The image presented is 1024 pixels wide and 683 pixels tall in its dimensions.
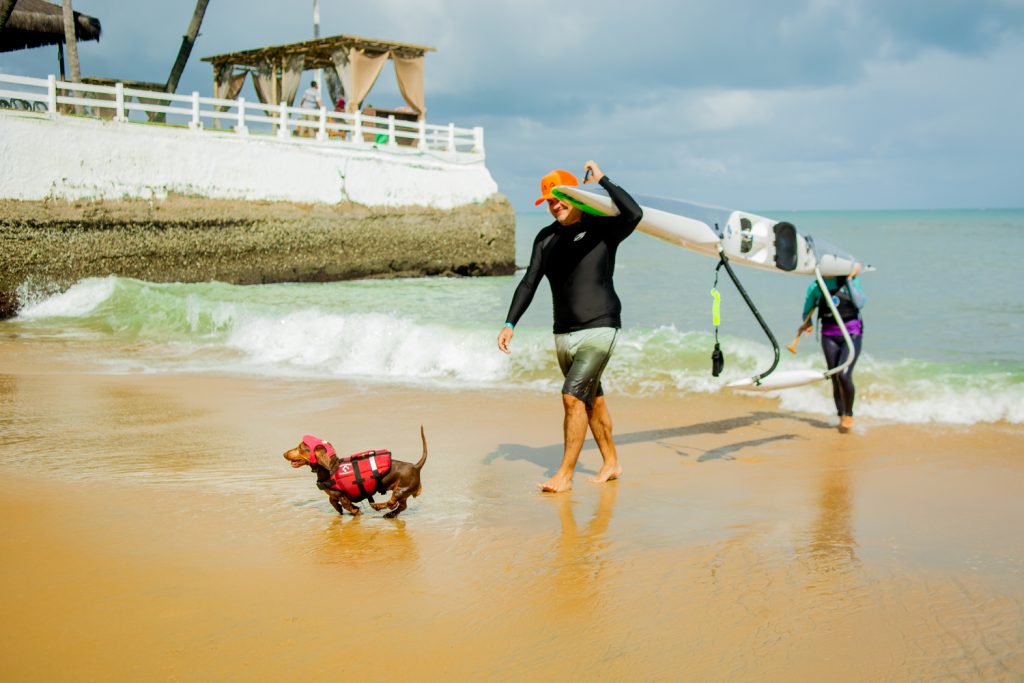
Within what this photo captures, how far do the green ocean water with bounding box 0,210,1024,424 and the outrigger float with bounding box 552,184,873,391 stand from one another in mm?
2172

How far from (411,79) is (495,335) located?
17.3m

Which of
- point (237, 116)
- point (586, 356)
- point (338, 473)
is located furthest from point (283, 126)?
point (338, 473)

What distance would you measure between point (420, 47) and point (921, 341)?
16708 mm

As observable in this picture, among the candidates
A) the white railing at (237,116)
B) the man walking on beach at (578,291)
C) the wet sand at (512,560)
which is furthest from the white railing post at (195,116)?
the man walking on beach at (578,291)

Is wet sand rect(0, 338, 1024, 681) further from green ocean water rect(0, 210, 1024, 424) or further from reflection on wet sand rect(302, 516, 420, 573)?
green ocean water rect(0, 210, 1024, 424)

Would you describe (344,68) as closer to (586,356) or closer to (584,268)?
(584,268)

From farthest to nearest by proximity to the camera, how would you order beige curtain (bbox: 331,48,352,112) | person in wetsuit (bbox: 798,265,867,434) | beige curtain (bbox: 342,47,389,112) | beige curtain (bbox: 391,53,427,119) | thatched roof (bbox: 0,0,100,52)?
beige curtain (bbox: 391,53,427,119)
beige curtain (bbox: 331,48,352,112)
beige curtain (bbox: 342,47,389,112)
thatched roof (bbox: 0,0,100,52)
person in wetsuit (bbox: 798,265,867,434)

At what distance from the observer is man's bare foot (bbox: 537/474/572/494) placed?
5.64 meters

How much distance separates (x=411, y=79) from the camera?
27.4 meters

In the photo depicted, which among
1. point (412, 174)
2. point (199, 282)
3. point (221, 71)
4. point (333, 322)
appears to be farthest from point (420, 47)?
point (333, 322)

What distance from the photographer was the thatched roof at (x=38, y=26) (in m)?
25.7

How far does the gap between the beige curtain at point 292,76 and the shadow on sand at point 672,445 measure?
74.0ft

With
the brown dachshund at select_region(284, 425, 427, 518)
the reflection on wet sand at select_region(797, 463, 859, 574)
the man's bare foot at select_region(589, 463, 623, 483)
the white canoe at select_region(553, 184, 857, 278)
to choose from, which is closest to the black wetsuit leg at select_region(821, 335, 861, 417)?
the white canoe at select_region(553, 184, 857, 278)

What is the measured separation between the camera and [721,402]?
9305 millimetres
